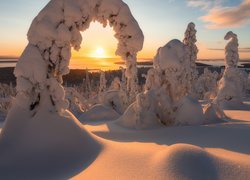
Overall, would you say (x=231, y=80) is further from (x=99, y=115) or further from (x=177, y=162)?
(x=177, y=162)

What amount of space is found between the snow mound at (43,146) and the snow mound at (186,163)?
87.2 inches

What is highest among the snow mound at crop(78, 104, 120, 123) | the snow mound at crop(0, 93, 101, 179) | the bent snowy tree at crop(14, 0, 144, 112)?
the bent snowy tree at crop(14, 0, 144, 112)

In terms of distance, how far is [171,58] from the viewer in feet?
44.3

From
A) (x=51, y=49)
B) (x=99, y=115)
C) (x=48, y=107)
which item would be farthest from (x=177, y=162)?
(x=99, y=115)

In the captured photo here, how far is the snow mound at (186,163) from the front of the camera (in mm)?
5402

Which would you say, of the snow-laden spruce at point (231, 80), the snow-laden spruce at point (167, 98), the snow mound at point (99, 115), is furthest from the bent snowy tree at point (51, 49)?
the snow-laden spruce at point (231, 80)

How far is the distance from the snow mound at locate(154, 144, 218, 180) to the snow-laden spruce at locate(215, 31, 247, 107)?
18841mm

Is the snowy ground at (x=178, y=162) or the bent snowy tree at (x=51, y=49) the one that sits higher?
the bent snowy tree at (x=51, y=49)

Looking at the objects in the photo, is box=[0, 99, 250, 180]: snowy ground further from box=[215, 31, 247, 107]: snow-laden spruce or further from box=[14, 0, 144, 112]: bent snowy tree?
box=[215, 31, 247, 107]: snow-laden spruce

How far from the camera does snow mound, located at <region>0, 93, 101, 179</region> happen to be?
283 inches

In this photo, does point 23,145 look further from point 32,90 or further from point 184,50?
point 184,50

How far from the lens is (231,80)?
25.0 metres

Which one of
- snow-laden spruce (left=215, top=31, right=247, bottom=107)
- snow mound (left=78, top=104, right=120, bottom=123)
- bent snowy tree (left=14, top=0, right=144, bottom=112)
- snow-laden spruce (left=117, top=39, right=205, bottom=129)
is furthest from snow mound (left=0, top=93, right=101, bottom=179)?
snow-laden spruce (left=215, top=31, right=247, bottom=107)

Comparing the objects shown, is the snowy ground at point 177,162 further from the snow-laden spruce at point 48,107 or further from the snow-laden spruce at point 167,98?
the snow-laden spruce at point 167,98
